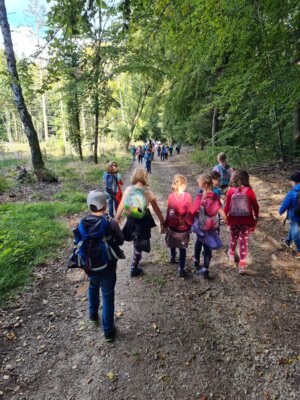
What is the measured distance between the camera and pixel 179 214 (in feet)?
13.3

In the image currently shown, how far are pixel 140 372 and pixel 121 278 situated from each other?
1.89 m

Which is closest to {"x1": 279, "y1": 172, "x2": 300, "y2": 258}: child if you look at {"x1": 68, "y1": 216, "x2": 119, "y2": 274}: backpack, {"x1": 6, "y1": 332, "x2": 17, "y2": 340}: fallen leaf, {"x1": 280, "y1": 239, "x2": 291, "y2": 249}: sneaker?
{"x1": 280, "y1": 239, "x2": 291, "y2": 249}: sneaker

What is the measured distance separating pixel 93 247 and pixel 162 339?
160 cm

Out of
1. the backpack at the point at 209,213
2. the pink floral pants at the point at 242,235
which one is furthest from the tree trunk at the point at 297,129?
the backpack at the point at 209,213

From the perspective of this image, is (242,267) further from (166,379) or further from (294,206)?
(166,379)

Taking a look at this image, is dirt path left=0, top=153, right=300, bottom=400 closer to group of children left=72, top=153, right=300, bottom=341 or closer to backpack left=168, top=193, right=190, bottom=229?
group of children left=72, top=153, right=300, bottom=341

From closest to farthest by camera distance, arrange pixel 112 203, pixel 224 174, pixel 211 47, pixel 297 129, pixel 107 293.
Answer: pixel 107 293 < pixel 211 47 < pixel 224 174 < pixel 112 203 < pixel 297 129

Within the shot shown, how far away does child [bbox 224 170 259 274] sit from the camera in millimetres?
4223

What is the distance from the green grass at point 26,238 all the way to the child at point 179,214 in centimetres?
278

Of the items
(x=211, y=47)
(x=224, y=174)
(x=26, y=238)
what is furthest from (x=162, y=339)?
(x=211, y=47)

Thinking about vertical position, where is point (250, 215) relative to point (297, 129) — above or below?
below

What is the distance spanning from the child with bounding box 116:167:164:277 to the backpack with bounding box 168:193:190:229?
18cm

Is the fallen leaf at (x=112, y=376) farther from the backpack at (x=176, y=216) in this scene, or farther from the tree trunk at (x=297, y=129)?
the tree trunk at (x=297, y=129)

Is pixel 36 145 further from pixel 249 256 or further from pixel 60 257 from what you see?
pixel 249 256
